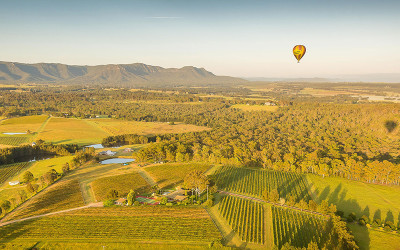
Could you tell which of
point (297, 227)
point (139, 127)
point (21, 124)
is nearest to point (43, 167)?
point (139, 127)

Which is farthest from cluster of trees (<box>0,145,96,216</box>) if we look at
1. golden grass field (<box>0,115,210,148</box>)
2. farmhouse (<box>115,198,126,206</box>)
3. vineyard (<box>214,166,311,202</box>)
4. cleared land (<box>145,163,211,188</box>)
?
vineyard (<box>214,166,311,202</box>)

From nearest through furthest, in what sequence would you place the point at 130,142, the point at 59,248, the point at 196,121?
the point at 59,248 < the point at 130,142 < the point at 196,121

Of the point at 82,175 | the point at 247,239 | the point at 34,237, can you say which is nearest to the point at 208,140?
the point at 82,175

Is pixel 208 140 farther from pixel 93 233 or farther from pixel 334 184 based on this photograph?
pixel 93 233

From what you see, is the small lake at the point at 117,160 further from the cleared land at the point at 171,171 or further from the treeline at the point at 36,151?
the treeline at the point at 36,151

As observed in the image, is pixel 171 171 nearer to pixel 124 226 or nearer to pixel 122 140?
pixel 124 226

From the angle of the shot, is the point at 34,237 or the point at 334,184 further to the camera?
the point at 334,184

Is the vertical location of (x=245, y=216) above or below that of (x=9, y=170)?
above
